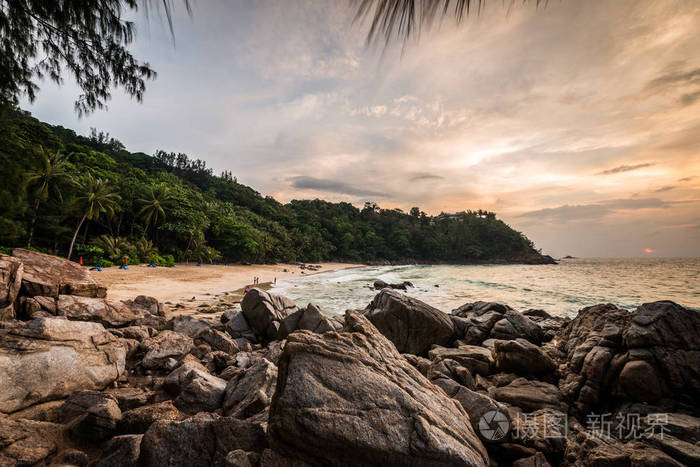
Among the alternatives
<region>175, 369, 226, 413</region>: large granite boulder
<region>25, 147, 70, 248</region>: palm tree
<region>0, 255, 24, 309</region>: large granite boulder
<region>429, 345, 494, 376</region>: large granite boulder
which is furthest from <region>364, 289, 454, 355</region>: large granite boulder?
<region>25, 147, 70, 248</region>: palm tree

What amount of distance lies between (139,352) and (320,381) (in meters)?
4.79

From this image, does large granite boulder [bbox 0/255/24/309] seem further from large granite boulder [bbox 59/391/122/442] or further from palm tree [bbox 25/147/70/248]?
palm tree [bbox 25/147/70/248]

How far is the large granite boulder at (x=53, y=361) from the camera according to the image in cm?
293

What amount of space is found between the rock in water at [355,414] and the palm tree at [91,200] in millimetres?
33459

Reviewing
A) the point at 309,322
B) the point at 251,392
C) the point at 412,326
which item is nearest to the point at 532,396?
the point at 412,326

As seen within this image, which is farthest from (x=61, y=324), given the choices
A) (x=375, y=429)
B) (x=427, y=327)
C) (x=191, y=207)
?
(x=191, y=207)

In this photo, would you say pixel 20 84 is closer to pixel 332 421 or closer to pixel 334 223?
pixel 332 421

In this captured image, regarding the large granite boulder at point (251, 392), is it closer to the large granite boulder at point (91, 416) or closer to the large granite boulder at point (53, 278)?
the large granite boulder at point (91, 416)

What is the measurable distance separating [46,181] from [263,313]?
3147cm

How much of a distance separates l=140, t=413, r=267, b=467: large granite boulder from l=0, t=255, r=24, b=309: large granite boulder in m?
5.90

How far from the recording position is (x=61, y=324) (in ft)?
12.7

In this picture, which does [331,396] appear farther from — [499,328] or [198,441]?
[499,328]

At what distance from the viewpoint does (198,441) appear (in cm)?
221

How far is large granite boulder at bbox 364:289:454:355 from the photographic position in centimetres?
805
